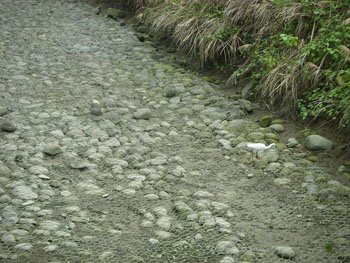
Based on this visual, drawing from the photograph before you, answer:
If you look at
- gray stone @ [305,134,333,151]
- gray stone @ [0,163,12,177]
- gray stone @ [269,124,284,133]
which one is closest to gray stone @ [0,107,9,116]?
gray stone @ [0,163,12,177]

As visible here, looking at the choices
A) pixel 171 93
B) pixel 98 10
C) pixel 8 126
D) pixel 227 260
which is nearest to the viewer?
pixel 227 260

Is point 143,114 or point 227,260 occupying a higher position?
point 227,260

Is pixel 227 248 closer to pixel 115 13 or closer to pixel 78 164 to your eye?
pixel 78 164

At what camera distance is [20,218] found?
3.48 metres

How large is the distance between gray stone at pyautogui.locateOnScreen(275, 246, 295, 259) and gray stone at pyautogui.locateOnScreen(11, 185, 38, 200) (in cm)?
160

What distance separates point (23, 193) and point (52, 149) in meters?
0.62

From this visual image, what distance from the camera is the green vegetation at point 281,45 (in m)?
4.52

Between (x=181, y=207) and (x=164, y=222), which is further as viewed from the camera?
(x=181, y=207)

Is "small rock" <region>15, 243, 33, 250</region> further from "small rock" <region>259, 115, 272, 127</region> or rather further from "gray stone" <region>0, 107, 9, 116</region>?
"small rock" <region>259, 115, 272, 127</region>

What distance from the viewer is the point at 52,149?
429cm

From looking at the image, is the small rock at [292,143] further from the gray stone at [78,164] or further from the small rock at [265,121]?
the gray stone at [78,164]

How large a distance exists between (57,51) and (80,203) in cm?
315

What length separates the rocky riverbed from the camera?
10.8ft

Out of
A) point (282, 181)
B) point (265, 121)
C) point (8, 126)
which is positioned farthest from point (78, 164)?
point (265, 121)
